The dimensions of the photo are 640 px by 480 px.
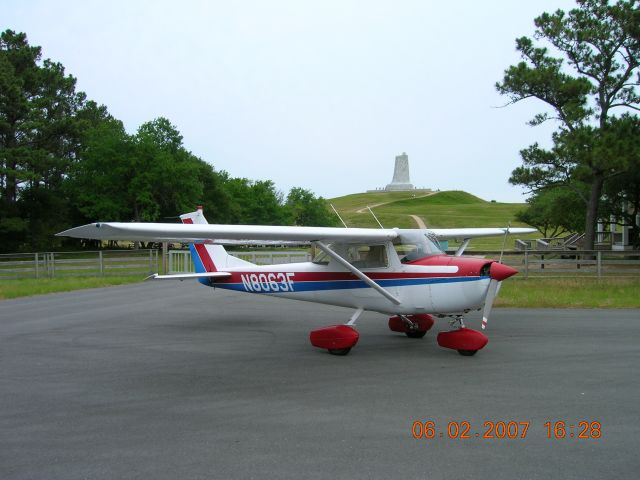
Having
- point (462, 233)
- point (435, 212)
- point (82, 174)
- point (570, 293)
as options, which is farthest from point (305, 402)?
point (435, 212)

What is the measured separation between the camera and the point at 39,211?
45.2m

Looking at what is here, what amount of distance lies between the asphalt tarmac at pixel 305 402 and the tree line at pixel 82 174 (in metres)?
33.4

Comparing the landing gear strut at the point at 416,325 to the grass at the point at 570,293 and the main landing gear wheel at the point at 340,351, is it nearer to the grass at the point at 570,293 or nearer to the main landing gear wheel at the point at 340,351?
the main landing gear wheel at the point at 340,351

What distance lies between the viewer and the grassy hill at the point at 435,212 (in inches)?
2822

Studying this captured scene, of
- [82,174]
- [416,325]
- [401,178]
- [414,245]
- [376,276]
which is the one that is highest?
[401,178]

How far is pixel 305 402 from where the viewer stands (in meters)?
5.99

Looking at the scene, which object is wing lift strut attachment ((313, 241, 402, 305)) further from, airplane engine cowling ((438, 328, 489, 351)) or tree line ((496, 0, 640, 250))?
tree line ((496, 0, 640, 250))

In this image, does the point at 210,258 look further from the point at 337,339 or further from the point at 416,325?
the point at 416,325

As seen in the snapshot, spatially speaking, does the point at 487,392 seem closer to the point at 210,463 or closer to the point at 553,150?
the point at 210,463

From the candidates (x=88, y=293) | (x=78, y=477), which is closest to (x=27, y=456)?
(x=78, y=477)
